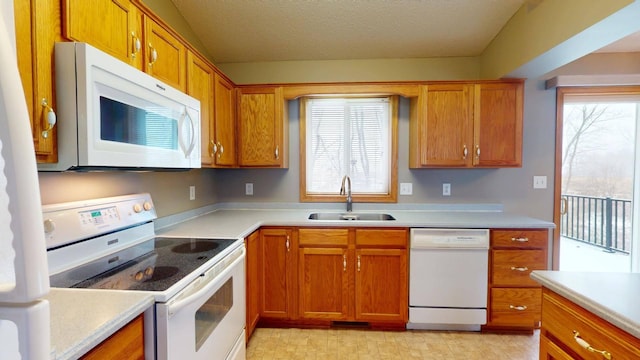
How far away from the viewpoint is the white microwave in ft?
3.34

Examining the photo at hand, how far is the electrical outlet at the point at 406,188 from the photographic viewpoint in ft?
9.66

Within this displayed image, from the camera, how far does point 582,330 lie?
95 cm

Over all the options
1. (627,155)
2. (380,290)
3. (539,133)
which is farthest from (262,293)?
(627,155)

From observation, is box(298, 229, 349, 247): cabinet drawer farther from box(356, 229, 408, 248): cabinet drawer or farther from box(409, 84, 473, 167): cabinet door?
box(409, 84, 473, 167): cabinet door

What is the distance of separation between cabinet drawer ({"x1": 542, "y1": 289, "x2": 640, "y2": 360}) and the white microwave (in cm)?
169

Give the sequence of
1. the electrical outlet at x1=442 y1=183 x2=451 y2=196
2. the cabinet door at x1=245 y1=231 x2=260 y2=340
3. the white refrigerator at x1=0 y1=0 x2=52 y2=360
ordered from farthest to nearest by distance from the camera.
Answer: the electrical outlet at x1=442 y1=183 x2=451 y2=196 → the cabinet door at x1=245 y1=231 x2=260 y2=340 → the white refrigerator at x1=0 y1=0 x2=52 y2=360

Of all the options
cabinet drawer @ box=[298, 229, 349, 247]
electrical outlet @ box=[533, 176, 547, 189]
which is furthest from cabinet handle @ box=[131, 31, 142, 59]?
electrical outlet @ box=[533, 176, 547, 189]

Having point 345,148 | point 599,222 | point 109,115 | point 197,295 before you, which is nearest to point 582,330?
point 197,295

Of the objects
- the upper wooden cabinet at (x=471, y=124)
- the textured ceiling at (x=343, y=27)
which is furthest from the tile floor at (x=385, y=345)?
the textured ceiling at (x=343, y=27)

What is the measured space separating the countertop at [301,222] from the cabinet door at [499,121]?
1.78 ft

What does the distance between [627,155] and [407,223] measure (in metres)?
2.52

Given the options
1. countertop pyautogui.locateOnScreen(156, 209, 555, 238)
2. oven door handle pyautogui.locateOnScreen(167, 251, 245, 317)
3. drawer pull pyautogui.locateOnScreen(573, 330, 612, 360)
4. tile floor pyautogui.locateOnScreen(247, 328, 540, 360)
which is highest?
countertop pyautogui.locateOnScreen(156, 209, 555, 238)

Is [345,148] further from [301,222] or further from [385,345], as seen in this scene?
[385,345]

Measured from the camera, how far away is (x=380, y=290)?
94.1 inches
